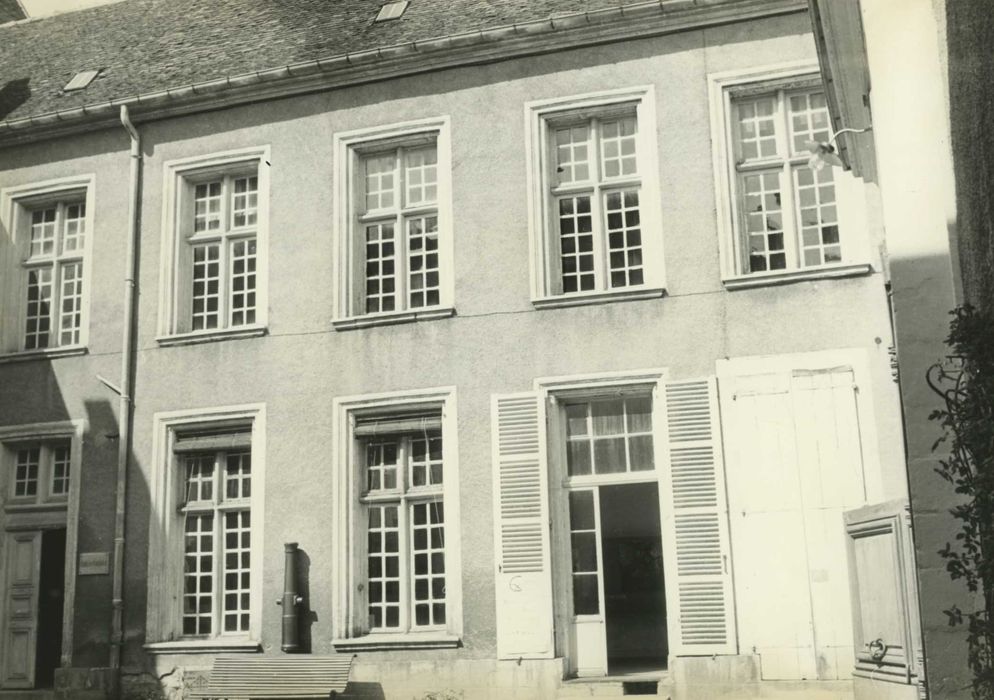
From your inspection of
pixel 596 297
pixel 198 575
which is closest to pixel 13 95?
pixel 198 575

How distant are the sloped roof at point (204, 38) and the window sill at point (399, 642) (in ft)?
20.3

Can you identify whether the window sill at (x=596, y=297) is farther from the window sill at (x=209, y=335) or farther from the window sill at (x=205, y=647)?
the window sill at (x=205, y=647)

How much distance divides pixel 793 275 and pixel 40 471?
8.85 metres

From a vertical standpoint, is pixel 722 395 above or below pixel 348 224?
below

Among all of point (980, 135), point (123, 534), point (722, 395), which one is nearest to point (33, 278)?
point (123, 534)

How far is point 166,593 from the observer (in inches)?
543

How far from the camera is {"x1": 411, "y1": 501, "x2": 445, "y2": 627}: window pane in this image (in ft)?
42.5

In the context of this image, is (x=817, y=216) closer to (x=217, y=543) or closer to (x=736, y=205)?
(x=736, y=205)

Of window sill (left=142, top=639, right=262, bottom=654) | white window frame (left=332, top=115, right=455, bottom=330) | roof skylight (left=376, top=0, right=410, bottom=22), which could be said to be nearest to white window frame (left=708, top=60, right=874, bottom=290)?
white window frame (left=332, top=115, right=455, bottom=330)

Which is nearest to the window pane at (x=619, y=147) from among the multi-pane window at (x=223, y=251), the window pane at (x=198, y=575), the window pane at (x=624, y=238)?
the window pane at (x=624, y=238)

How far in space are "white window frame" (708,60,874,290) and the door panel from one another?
8.57m

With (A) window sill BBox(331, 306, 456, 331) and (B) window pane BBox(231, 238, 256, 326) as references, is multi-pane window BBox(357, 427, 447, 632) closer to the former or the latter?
(A) window sill BBox(331, 306, 456, 331)

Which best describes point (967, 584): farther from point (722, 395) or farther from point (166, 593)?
point (166, 593)

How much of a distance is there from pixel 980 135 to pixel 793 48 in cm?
649
